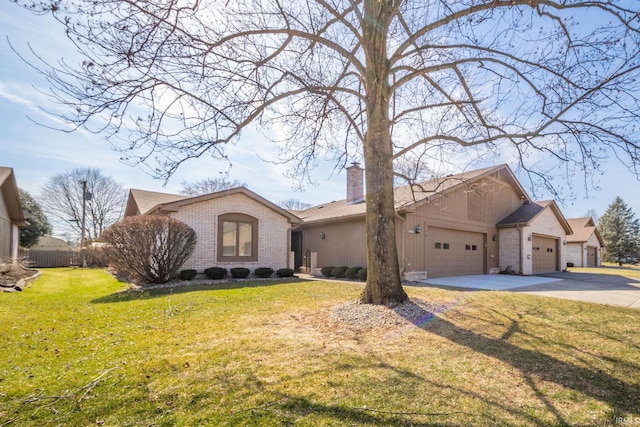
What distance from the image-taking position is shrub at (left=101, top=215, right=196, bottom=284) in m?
10.3

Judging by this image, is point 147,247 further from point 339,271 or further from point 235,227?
point 339,271

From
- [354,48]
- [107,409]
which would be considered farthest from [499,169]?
[107,409]

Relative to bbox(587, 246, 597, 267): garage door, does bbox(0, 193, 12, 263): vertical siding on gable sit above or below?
above

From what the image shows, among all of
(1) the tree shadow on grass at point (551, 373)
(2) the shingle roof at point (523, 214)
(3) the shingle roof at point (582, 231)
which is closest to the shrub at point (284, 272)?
(1) the tree shadow on grass at point (551, 373)

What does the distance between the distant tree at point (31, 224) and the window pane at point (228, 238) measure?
2090cm

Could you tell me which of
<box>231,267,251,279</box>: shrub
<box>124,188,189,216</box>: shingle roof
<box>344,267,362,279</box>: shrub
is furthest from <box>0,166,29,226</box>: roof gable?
<box>344,267,362,279</box>: shrub

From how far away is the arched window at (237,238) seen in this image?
43.7 ft

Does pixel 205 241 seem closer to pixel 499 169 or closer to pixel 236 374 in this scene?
pixel 236 374

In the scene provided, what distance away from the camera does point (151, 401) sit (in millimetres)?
2945

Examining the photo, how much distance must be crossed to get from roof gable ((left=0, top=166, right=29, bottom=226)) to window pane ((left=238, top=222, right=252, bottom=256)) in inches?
391

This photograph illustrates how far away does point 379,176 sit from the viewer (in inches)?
253

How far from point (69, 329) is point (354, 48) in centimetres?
751

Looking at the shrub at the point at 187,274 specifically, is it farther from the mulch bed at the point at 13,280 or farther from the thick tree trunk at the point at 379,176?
the thick tree trunk at the point at 379,176

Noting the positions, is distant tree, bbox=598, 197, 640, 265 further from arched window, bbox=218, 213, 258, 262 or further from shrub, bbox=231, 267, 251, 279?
shrub, bbox=231, 267, 251, 279
